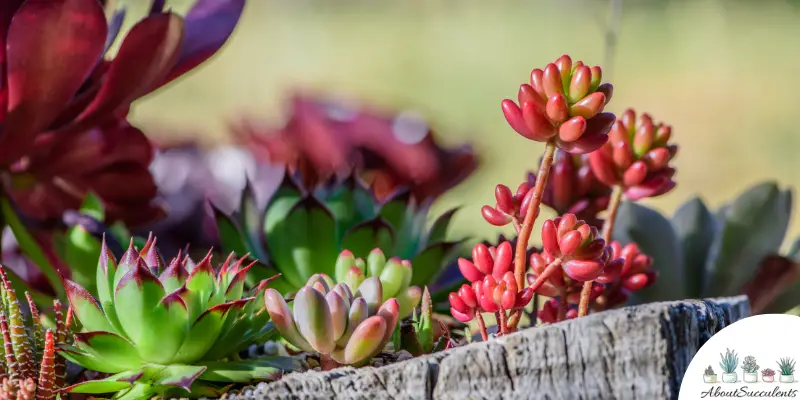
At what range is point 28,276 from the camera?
66 centimetres

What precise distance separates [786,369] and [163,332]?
1.02 ft

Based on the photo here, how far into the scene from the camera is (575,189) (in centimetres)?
56

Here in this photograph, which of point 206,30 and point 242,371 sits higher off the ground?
point 206,30

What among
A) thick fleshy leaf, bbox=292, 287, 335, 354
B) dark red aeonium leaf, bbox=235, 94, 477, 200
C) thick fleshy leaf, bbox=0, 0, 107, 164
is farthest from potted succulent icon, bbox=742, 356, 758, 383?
dark red aeonium leaf, bbox=235, 94, 477, 200

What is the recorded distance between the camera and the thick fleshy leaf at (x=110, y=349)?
16.1 inches

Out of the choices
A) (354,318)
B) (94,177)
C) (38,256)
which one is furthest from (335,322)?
(94,177)

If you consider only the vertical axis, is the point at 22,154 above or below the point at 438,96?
above

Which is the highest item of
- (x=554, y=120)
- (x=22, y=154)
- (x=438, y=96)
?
(x=554, y=120)

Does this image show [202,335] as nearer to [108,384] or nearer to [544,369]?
Answer: [108,384]

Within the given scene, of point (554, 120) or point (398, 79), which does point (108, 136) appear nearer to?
point (554, 120)

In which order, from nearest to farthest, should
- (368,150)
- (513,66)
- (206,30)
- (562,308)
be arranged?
1. (562,308)
2. (206,30)
3. (368,150)
4. (513,66)

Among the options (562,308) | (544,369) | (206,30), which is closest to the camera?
(544,369)

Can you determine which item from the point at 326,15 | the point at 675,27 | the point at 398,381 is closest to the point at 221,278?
the point at 398,381

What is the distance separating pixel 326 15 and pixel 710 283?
4.95 meters
